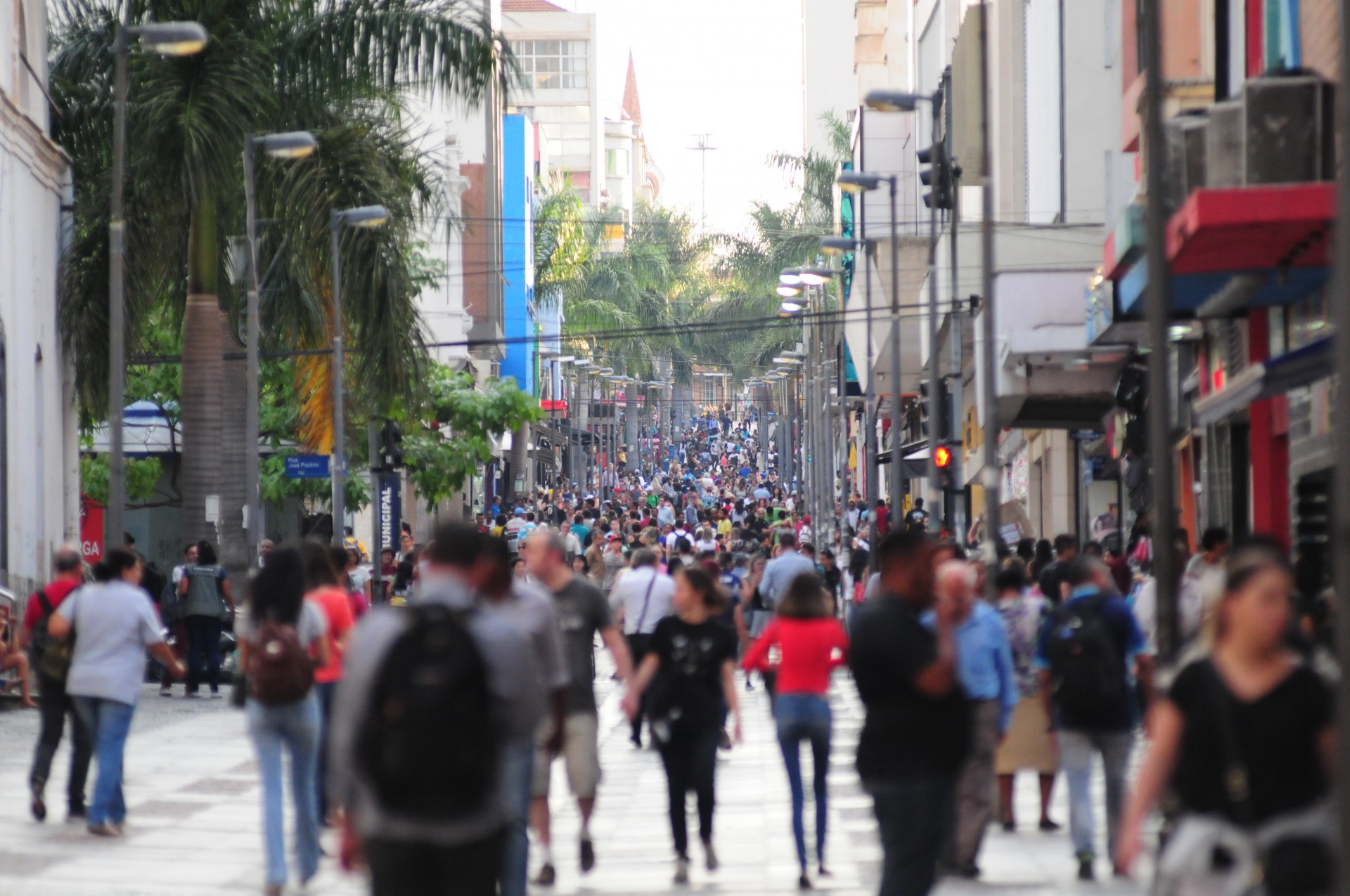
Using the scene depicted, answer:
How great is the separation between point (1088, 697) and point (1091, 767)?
1.61ft

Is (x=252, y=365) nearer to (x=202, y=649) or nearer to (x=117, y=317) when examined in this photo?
(x=202, y=649)

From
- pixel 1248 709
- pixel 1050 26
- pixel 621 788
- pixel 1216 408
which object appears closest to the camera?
pixel 1248 709

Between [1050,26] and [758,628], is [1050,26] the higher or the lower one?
the higher one

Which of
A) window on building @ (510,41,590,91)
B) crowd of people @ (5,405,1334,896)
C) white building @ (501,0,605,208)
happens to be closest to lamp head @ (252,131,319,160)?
crowd of people @ (5,405,1334,896)

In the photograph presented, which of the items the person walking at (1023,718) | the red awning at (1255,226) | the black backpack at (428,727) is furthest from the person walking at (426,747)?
the red awning at (1255,226)

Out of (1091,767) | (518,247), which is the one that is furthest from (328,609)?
(518,247)

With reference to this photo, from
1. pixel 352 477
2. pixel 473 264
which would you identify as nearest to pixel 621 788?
pixel 352 477

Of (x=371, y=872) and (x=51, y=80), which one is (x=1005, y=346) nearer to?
(x=51, y=80)

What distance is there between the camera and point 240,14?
88.1 feet

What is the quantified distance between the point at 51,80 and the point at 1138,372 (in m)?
15.5

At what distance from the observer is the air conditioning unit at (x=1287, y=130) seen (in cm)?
1536

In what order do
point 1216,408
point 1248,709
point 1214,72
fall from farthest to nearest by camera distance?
point 1214,72 < point 1216,408 < point 1248,709

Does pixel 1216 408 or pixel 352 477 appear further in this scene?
pixel 352 477

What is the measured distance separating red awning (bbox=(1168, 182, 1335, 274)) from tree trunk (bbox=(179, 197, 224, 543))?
1471cm
